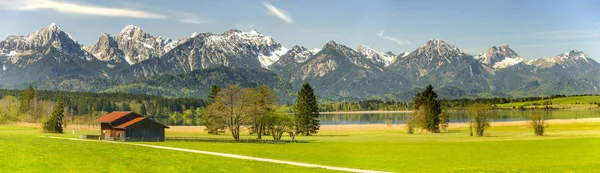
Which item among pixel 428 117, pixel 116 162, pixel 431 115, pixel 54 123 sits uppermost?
pixel 431 115

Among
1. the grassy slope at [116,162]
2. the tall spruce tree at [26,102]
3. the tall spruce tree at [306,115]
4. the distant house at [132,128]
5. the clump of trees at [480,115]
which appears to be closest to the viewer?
the grassy slope at [116,162]

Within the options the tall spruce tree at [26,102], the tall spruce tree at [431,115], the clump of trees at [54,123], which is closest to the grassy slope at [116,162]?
the clump of trees at [54,123]

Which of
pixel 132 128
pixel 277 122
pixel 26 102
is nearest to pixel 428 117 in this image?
pixel 277 122

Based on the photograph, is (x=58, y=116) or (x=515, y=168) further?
(x=58, y=116)

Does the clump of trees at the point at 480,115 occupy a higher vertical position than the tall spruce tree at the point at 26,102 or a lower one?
lower

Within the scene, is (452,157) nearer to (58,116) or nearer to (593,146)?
(593,146)

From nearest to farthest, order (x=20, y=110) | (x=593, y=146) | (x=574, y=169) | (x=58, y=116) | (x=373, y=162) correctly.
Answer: (x=574, y=169) < (x=373, y=162) < (x=593, y=146) < (x=58, y=116) < (x=20, y=110)

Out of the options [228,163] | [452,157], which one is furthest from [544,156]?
[228,163]

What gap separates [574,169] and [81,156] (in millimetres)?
39762

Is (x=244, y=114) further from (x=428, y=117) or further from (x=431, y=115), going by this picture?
(x=431, y=115)

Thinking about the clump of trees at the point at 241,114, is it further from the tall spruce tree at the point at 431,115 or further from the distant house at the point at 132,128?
the tall spruce tree at the point at 431,115

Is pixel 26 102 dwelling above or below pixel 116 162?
above

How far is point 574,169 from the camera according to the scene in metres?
40.9

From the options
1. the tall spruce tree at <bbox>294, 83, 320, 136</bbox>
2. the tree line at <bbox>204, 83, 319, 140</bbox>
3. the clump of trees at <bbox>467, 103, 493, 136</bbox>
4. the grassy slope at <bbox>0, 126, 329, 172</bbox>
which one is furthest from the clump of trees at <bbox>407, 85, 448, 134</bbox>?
the grassy slope at <bbox>0, 126, 329, 172</bbox>
